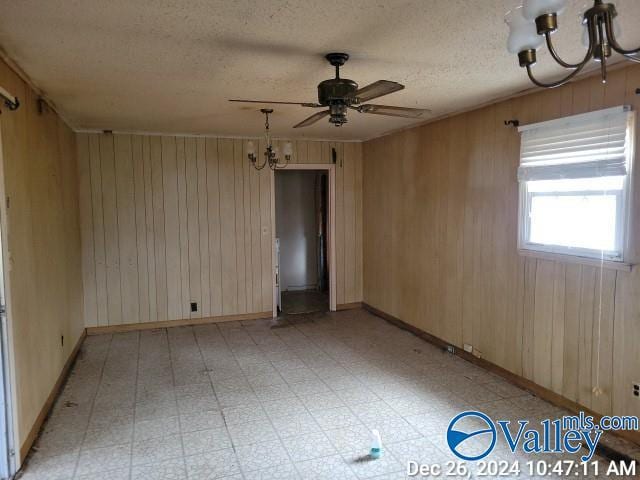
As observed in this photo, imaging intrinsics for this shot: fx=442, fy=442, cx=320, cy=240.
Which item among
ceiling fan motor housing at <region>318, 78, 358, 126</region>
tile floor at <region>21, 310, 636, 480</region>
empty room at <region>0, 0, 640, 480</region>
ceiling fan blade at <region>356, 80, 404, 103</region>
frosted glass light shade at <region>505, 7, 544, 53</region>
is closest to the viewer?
frosted glass light shade at <region>505, 7, 544, 53</region>

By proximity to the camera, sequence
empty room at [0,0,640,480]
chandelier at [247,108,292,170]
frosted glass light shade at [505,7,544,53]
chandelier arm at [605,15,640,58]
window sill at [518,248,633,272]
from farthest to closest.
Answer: chandelier at [247,108,292,170] → window sill at [518,248,633,272] → empty room at [0,0,640,480] → frosted glass light shade at [505,7,544,53] → chandelier arm at [605,15,640,58]

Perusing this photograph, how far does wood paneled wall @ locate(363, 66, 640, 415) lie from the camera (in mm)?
2783

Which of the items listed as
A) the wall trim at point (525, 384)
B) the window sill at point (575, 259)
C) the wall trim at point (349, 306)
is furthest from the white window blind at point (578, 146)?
the wall trim at point (349, 306)

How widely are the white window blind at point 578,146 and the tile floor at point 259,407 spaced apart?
169 cm

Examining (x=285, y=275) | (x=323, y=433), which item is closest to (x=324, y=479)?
(x=323, y=433)

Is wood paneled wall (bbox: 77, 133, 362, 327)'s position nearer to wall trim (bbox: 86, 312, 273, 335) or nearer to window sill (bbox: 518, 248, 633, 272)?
wall trim (bbox: 86, 312, 273, 335)

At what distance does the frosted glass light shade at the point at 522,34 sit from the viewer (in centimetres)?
129

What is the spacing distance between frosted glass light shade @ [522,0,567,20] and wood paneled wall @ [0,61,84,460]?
2615 mm

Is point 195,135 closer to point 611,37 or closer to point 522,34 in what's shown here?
point 522,34

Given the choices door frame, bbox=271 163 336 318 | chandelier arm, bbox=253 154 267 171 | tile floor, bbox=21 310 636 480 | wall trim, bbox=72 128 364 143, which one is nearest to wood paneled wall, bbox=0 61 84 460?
tile floor, bbox=21 310 636 480

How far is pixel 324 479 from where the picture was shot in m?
2.39

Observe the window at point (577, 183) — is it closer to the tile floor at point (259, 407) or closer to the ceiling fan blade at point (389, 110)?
the ceiling fan blade at point (389, 110)

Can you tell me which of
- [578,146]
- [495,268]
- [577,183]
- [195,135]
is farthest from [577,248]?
[195,135]

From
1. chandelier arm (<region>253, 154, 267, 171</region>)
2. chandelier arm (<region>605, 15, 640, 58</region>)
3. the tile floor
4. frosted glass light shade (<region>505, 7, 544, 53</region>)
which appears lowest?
the tile floor
